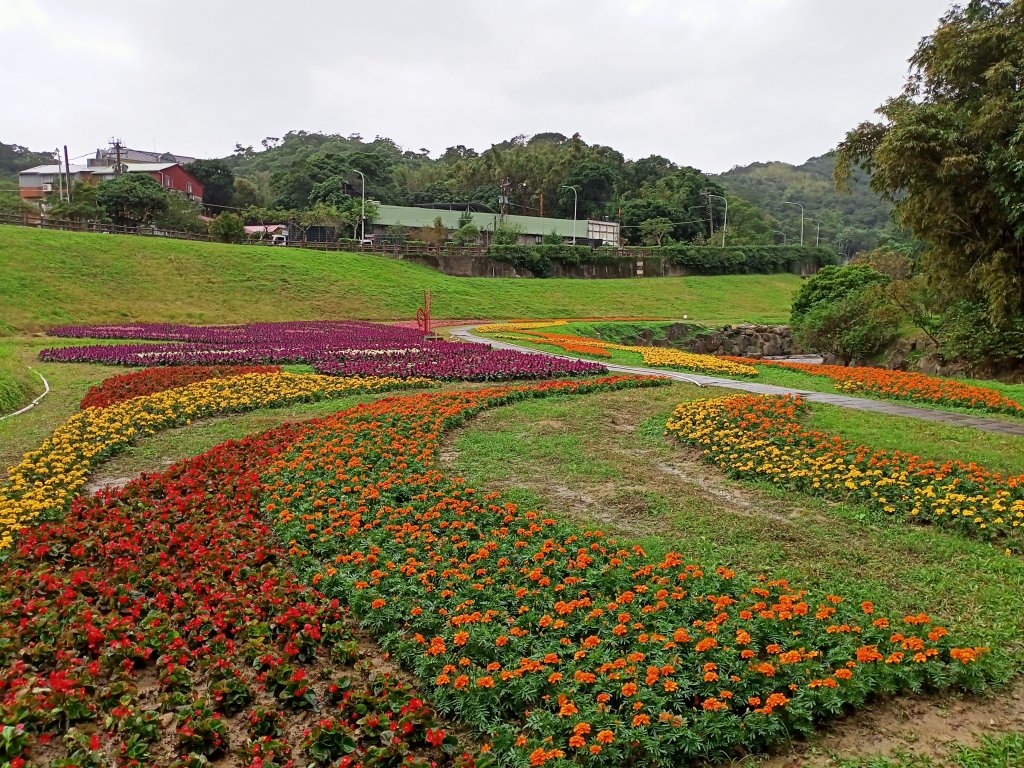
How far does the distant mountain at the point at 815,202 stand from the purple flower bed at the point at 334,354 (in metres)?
69.7

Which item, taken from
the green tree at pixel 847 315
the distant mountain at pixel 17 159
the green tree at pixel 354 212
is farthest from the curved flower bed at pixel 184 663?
the distant mountain at pixel 17 159

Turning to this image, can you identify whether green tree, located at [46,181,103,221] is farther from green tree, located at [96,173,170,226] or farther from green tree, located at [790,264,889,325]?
green tree, located at [790,264,889,325]

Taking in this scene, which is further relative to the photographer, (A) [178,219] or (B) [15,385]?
(A) [178,219]

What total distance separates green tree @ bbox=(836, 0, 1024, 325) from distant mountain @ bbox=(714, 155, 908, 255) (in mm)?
66084

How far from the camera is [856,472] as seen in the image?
8.08 metres

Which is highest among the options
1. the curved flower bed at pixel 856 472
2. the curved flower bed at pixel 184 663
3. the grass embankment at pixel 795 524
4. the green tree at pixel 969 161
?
the green tree at pixel 969 161

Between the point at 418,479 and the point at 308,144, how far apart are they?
142049mm

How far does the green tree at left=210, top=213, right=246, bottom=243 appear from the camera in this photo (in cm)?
4906

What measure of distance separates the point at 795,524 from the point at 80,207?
52.8 metres

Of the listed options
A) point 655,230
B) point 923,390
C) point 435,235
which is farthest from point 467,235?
point 923,390

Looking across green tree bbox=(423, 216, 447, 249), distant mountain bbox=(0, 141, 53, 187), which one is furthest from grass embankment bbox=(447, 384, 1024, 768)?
distant mountain bbox=(0, 141, 53, 187)

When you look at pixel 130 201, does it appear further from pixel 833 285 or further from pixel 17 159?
pixel 17 159

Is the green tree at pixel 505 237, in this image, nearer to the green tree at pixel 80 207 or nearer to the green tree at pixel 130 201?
the green tree at pixel 130 201

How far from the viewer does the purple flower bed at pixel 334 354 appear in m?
17.4
